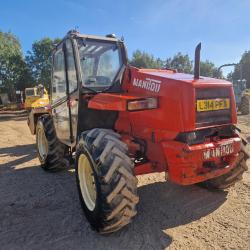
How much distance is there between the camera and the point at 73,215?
4.38 meters

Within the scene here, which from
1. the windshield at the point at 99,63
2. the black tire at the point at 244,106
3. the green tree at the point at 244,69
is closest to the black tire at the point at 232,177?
the windshield at the point at 99,63

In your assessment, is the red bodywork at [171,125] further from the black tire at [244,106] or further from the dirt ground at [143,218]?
the black tire at [244,106]

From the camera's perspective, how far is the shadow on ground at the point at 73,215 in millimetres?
3646

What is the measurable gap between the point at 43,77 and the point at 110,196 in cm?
3347

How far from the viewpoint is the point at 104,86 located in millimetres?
4977

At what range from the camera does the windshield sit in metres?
4.96

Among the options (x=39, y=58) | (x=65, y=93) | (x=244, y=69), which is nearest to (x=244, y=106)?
(x=65, y=93)

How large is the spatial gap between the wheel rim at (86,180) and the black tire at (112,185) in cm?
52

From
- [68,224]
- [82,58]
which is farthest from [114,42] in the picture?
[68,224]

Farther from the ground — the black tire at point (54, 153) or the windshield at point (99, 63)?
the windshield at point (99, 63)

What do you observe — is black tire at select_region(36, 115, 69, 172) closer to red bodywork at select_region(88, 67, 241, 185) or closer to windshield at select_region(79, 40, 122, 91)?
windshield at select_region(79, 40, 122, 91)

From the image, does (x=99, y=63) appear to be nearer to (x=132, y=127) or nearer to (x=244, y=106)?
(x=132, y=127)

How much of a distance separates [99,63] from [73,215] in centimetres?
243

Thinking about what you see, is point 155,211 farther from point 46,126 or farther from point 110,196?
point 46,126
